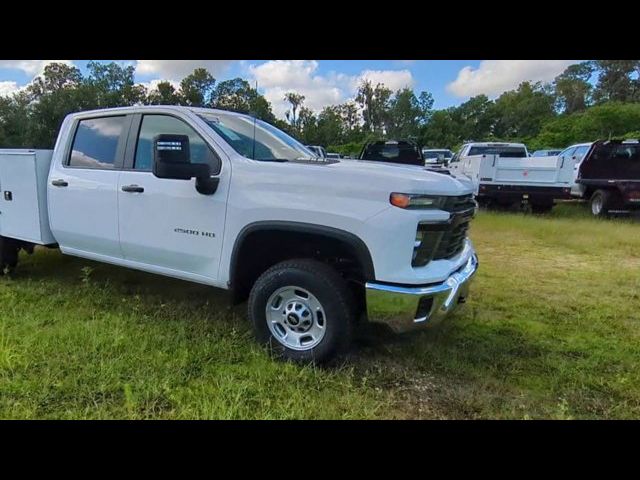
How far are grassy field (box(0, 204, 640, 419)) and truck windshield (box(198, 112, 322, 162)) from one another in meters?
1.54

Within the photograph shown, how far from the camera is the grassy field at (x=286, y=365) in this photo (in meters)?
2.81

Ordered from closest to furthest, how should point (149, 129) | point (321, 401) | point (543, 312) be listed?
point (321, 401), point (149, 129), point (543, 312)

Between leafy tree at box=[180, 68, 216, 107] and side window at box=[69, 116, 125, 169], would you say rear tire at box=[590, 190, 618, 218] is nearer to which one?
side window at box=[69, 116, 125, 169]

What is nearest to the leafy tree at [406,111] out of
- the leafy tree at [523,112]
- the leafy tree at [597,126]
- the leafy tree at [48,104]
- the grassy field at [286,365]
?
the leafy tree at [523,112]

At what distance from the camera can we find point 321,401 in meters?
2.83

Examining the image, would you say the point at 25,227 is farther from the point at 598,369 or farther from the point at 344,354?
the point at 598,369

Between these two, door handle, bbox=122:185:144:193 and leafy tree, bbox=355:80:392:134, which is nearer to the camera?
door handle, bbox=122:185:144:193

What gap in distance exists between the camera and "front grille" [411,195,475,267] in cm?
298

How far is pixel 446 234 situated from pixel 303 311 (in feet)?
3.75

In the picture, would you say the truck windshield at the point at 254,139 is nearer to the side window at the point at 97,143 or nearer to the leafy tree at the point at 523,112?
the side window at the point at 97,143

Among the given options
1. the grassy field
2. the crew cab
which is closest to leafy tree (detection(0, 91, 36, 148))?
the grassy field

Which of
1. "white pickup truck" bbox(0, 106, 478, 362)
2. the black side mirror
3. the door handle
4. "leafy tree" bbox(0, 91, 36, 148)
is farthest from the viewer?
"leafy tree" bbox(0, 91, 36, 148)
